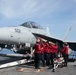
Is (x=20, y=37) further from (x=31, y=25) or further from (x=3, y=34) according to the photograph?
(x=31, y=25)

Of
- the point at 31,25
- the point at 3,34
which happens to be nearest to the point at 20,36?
the point at 3,34

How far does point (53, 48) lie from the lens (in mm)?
14438

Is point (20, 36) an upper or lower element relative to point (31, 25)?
lower

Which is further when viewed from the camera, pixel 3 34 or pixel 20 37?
pixel 20 37

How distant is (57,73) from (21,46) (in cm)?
495

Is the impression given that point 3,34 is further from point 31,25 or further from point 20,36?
point 31,25

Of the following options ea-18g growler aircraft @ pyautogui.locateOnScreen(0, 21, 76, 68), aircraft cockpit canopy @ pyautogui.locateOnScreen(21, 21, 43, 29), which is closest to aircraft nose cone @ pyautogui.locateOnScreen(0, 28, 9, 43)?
ea-18g growler aircraft @ pyautogui.locateOnScreen(0, 21, 76, 68)

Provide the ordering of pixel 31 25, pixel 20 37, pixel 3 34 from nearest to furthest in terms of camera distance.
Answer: pixel 3 34 → pixel 20 37 → pixel 31 25

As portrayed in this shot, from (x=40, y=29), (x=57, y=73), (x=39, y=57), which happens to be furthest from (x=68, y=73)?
(x=40, y=29)

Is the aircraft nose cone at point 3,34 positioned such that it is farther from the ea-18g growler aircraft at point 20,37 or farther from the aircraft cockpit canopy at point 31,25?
the aircraft cockpit canopy at point 31,25

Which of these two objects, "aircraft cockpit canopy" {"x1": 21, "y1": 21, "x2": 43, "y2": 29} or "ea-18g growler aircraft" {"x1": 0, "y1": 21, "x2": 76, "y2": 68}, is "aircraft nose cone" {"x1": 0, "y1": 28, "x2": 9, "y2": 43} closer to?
"ea-18g growler aircraft" {"x1": 0, "y1": 21, "x2": 76, "y2": 68}

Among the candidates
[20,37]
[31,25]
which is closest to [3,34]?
[20,37]

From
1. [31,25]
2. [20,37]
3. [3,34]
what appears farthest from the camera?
[31,25]

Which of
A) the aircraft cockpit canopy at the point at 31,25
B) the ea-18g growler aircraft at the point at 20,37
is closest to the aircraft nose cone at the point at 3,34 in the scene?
the ea-18g growler aircraft at the point at 20,37
